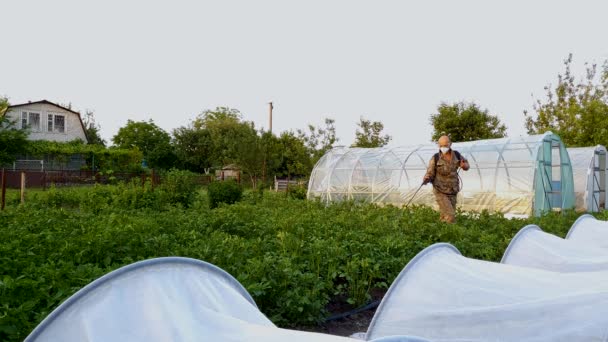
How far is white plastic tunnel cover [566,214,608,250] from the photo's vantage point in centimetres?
506

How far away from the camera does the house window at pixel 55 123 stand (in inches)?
1517

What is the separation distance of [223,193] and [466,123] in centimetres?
1803

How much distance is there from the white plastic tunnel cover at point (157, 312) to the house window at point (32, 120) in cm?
3979

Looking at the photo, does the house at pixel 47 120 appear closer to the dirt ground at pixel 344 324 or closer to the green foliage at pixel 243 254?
the green foliage at pixel 243 254

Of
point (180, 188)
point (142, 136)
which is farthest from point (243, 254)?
point (142, 136)

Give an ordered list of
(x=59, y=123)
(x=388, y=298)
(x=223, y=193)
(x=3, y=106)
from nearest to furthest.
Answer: (x=388, y=298)
(x=223, y=193)
(x=3, y=106)
(x=59, y=123)

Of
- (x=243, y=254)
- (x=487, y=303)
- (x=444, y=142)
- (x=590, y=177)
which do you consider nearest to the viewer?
(x=487, y=303)

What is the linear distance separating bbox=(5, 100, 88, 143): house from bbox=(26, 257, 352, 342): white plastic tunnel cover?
127ft

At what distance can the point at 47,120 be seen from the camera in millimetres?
38375

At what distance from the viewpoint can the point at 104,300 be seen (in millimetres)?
2184

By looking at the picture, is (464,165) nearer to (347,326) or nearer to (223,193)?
(347,326)

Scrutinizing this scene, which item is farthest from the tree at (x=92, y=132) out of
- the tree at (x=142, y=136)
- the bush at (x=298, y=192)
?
the bush at (x=298, y=192)

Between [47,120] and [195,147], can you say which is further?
[195,147]

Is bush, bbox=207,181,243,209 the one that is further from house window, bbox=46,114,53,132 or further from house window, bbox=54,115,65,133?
house window, bbox=54,115,65,133
